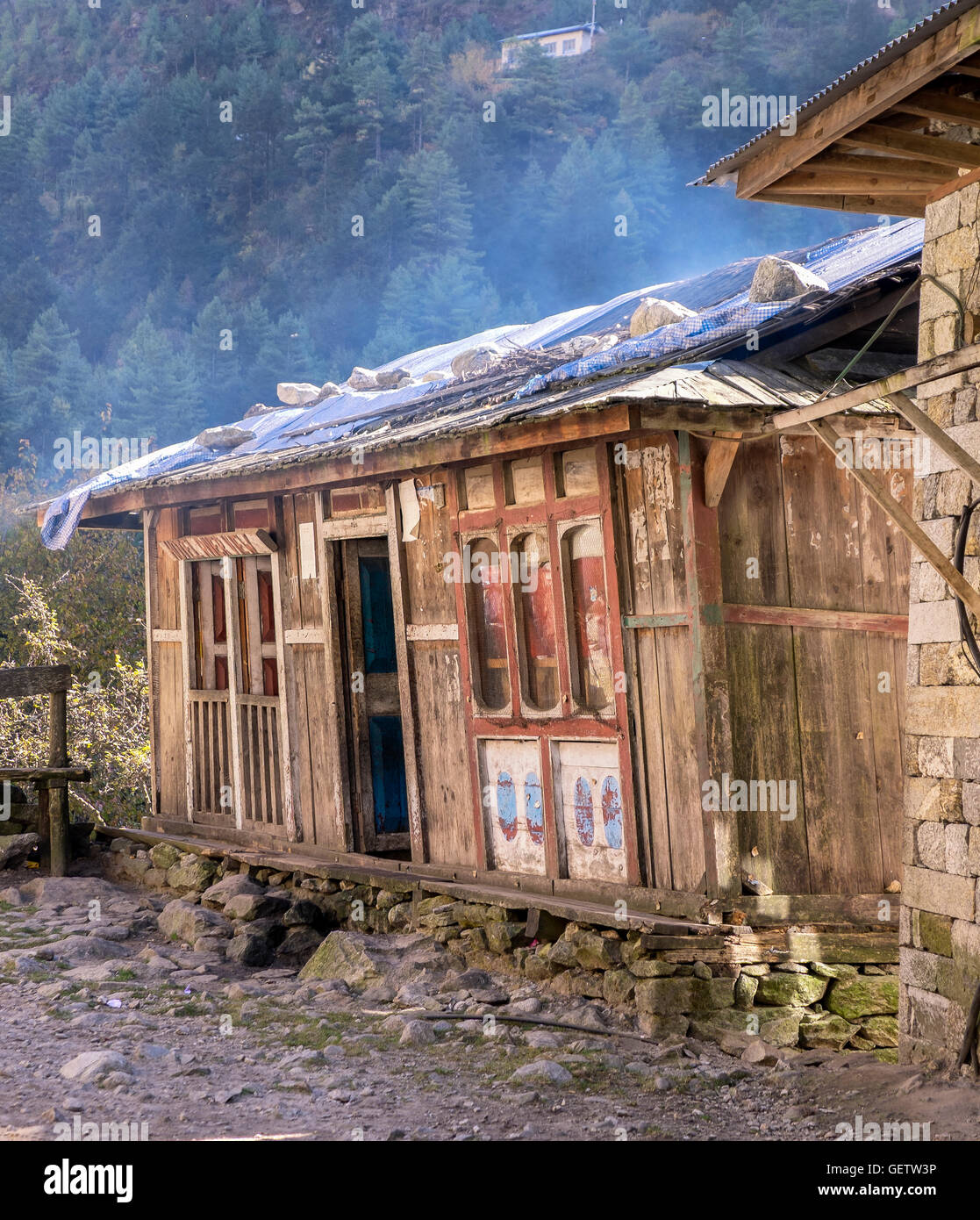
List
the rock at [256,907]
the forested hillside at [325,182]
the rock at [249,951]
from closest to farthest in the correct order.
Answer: the rock at [249,951]
the rock at [256,907]
the forested hillside at [325,182]

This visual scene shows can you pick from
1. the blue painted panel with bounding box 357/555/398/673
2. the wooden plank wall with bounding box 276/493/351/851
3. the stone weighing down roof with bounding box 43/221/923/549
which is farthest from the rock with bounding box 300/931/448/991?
the stone weighing down roof with bounding box 43/221/923/549

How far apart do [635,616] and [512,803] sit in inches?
66.6

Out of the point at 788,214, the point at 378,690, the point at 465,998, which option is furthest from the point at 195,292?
the point at 465,998

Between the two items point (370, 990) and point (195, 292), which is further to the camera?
point (195, 292)

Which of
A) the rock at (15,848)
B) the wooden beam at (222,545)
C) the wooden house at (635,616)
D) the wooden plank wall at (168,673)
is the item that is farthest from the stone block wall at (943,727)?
the rock at (15,848)

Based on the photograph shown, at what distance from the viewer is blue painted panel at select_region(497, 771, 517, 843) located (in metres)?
8.60

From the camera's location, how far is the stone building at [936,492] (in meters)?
5.84

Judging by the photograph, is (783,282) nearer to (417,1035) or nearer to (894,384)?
(894,384)

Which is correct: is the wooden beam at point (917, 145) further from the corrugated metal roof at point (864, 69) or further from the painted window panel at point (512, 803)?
the painted window panel at point (512, 803)

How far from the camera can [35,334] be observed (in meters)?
44.2

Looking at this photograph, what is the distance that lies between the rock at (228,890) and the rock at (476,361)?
179 inches

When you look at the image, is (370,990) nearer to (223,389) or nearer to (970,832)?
(970,832)

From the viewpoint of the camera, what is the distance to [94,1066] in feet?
20.4

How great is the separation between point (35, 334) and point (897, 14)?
32.1 m
